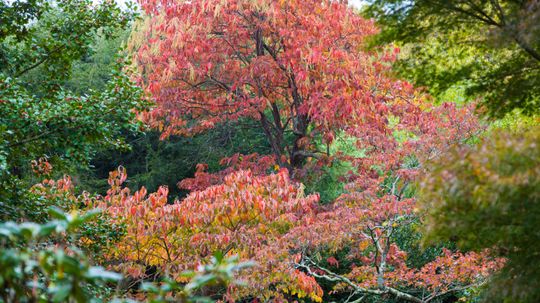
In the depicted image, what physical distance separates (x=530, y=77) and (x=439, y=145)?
3.79 meters

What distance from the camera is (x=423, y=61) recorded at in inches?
150

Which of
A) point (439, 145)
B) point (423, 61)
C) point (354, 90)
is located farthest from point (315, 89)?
point (423, 61)

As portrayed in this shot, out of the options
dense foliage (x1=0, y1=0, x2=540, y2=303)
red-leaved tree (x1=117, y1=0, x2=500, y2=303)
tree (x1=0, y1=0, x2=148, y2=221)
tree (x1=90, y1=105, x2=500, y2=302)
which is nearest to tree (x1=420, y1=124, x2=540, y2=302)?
dense foliage (x1=0, y1=0, x2=540, y2=303)

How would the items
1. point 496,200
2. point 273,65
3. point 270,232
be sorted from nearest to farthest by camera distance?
point 496,200 → point 270,232 → point 273,65

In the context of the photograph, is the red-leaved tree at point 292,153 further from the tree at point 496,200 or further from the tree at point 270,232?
the tree at point 496,200

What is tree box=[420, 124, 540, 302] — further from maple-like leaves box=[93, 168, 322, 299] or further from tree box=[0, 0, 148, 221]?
maple-like leaves box=[93, 168, 322, 299]

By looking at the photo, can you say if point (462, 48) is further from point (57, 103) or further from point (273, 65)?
point (273, 65)

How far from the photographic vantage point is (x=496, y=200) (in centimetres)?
261

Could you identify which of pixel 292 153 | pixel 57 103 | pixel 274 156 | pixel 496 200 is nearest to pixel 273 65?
pixel 274 156

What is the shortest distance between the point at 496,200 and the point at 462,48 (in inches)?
60.9

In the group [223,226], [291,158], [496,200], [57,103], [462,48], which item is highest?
[462,48]

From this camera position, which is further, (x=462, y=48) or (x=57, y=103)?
(x=57, y=103)

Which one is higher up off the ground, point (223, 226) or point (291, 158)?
point (291, 158)

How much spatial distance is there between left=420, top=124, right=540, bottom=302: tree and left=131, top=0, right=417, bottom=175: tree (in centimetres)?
547
